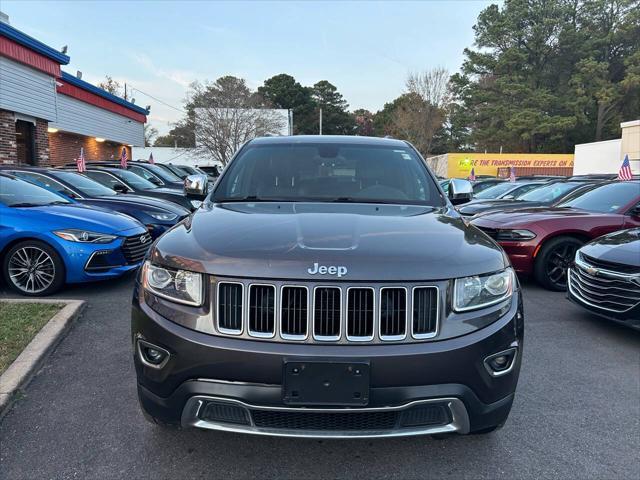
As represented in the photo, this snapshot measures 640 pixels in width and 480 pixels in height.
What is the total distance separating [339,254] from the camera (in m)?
2.16

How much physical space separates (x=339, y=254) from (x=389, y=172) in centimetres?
165

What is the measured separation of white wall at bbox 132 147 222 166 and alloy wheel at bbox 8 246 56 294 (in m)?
35.9

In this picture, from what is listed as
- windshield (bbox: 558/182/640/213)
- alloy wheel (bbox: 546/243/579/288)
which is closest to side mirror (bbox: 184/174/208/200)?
alloy wheel (bbox: 546/243/579/288)

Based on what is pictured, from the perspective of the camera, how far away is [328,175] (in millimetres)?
3545

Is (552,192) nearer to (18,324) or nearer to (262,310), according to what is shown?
(262,310)

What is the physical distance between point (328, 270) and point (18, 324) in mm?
3495

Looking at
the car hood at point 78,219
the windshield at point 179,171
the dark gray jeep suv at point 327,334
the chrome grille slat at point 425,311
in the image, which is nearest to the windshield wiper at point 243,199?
the dark gray jeep suv at point 327,334

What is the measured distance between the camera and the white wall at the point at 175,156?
40531 mm

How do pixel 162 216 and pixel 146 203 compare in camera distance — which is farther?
pixel 146 203

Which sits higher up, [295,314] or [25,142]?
[25,142]

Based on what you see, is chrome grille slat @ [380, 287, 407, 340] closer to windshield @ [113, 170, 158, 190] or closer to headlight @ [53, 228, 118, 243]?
headlight @ [53, 228, 118, 243]

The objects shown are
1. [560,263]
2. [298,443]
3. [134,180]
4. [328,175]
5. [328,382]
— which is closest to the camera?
[328,382]

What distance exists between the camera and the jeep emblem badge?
2.08 m

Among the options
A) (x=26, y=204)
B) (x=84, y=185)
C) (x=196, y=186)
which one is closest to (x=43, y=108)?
(x=84, y=185)
